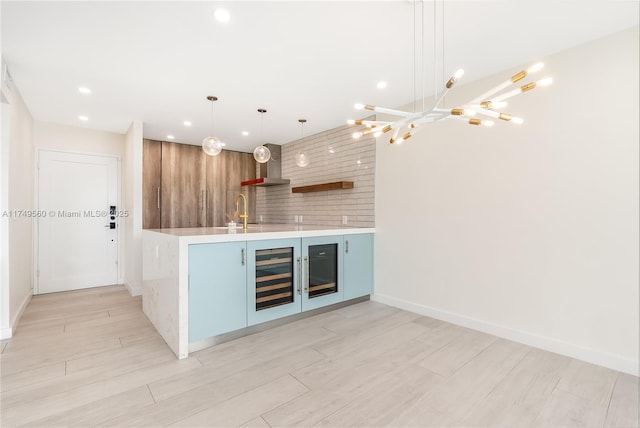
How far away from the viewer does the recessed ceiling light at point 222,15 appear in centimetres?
204

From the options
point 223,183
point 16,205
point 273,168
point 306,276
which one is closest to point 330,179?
point 273,168

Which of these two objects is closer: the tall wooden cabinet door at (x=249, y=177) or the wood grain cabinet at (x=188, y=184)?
the wood grain cabinet at (x=188, y=184)

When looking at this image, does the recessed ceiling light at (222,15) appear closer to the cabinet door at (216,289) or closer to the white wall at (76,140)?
the cabinet door at (216,289)

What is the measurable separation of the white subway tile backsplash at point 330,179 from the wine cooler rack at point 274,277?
58.8 inches

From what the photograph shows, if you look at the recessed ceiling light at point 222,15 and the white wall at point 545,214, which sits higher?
the recessed ceiling light at point 222,15

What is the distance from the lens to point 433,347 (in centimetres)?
268

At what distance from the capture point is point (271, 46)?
247cm

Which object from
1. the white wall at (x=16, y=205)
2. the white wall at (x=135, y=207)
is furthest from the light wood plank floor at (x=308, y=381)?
the white wall at (x=135, y=207)

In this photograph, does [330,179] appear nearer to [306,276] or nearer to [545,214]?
[306,276]

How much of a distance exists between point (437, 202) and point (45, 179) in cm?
557

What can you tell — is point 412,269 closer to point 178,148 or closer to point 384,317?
point 384,317

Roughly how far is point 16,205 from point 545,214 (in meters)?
5.29

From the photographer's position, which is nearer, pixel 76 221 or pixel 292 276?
pixel 292 276

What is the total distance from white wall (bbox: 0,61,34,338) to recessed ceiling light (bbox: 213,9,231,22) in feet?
7.18
